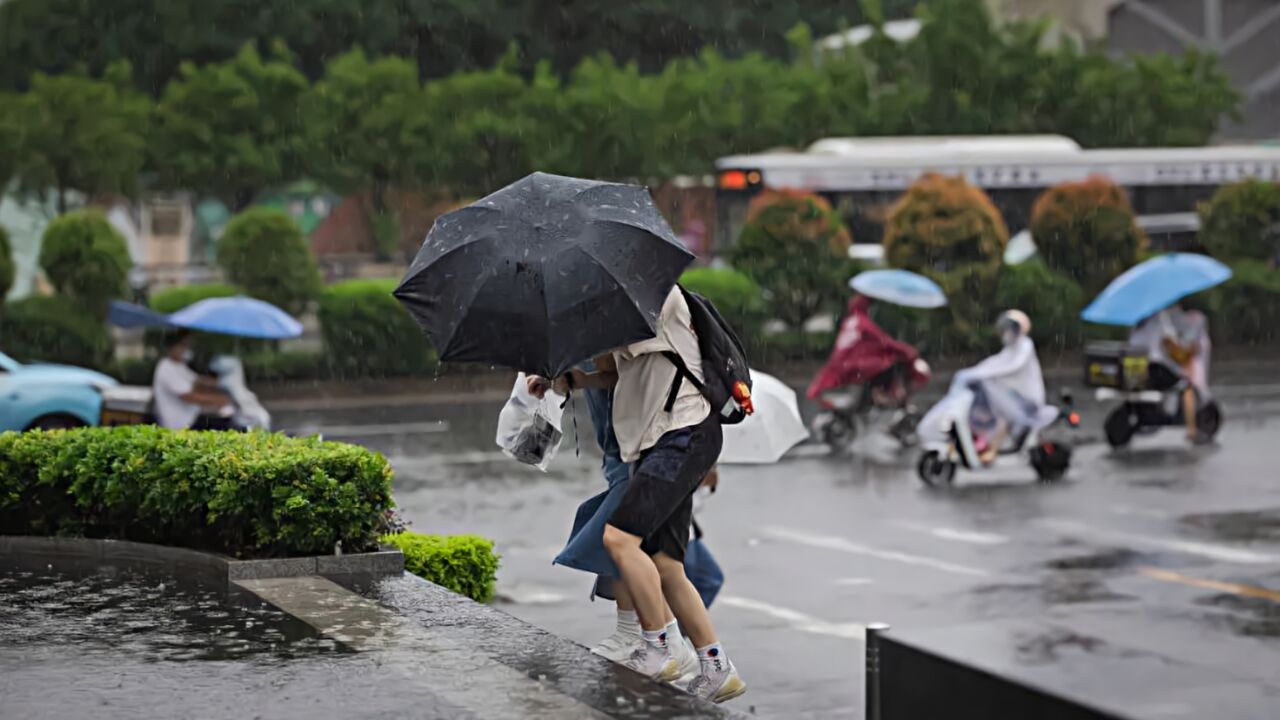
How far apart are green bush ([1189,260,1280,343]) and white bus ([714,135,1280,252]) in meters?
2.54

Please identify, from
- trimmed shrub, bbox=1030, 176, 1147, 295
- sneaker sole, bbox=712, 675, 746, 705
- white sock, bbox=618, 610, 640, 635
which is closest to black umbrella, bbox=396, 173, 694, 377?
white sock, bbox=618, 610, 640, 635

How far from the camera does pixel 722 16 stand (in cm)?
5691

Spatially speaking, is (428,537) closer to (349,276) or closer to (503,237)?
(503,237)

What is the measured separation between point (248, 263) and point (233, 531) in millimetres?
18678

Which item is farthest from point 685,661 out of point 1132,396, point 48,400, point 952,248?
point 952,248

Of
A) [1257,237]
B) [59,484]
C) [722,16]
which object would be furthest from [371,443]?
[722,16]

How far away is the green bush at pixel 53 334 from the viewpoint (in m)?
25.4

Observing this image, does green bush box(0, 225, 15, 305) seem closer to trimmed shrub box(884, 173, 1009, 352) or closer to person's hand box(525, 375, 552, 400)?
trimmed shrub box(884, 173, 1009, 352)

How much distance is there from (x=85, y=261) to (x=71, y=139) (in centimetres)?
762

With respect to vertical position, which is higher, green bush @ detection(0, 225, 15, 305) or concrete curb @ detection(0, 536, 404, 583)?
green bush @ detection(0, 225, 15, 305)

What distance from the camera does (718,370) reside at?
6879 mm

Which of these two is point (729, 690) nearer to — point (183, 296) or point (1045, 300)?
A: point (183, 296)

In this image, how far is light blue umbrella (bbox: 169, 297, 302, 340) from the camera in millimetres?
16484

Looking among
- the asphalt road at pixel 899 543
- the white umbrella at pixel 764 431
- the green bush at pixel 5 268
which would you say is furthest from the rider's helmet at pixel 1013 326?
the green bush at pixel 5 268
